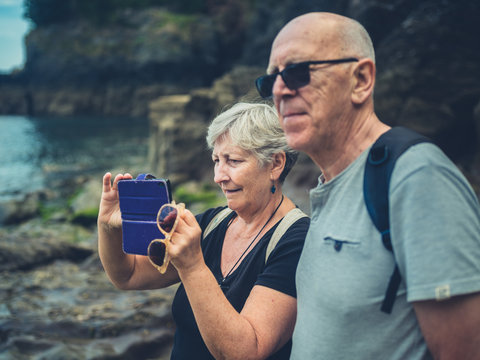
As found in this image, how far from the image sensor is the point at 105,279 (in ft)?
20.3

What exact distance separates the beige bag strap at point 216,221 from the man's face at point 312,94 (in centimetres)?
99

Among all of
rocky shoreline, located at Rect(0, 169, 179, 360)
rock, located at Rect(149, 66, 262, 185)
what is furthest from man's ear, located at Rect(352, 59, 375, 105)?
rock, located at Rect(149, 66, 262, 185)

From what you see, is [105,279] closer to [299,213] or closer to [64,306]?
[64,306]

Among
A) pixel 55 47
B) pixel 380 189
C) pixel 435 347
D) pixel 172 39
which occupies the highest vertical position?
pixel 380 189

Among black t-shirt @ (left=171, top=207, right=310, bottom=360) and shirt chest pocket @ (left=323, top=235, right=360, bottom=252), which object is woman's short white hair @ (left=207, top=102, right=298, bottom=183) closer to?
black t-shirt @ (left=171, top=207, right=310, bottom=360)

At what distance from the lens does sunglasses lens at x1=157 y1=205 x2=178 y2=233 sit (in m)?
1.63

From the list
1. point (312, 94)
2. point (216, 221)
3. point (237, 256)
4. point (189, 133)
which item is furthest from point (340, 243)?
point (189, 133)

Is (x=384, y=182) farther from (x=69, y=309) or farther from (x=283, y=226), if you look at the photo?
(x=69, y=309)

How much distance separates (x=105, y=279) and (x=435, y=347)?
5.66m

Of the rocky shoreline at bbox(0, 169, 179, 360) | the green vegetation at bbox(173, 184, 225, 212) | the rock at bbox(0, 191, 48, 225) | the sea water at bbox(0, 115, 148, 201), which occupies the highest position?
the rocky shoreline at bbox(0, 169, 179, 360)

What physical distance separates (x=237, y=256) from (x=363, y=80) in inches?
42.9

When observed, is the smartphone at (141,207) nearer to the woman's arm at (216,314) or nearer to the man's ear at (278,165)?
the woman's arm at (216,314)

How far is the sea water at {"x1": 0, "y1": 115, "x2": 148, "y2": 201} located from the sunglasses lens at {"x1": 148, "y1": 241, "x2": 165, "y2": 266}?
15.5 meters

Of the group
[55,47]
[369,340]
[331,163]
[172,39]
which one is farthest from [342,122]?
[55,47]
